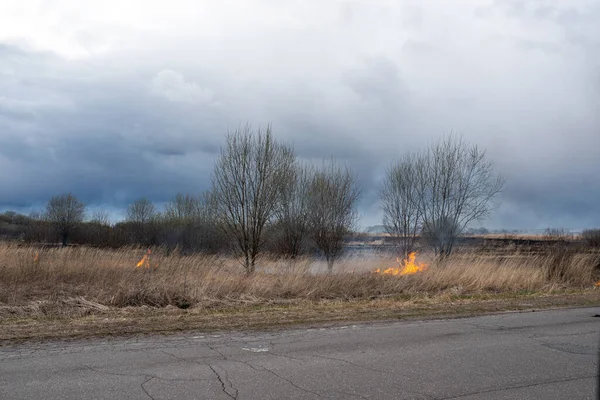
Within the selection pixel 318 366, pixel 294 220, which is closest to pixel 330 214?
pixel 294 220

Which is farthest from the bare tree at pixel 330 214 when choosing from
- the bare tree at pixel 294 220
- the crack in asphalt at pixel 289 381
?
the crack in asphalt at pixel 289 381

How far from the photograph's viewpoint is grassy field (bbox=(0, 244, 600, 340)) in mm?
11328

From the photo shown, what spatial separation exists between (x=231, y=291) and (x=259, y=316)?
3.30m

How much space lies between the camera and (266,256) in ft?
72.5

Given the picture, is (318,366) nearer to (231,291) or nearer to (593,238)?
(231,291)

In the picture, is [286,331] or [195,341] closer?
[195,341]

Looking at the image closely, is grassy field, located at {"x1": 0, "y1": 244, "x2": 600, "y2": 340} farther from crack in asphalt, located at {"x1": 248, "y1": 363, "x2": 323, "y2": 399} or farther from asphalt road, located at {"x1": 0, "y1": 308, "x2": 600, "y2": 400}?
crack in asphalt, located at {"x1": 248, "y1": 363, "x2": 323, "y2": 399}

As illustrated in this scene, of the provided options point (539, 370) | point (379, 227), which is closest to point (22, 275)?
point (539, 370)

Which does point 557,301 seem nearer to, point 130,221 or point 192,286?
point 192,286

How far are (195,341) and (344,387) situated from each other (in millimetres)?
3533

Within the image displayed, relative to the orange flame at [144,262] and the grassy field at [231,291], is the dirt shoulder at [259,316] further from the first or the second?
the orange flame at [144,262]

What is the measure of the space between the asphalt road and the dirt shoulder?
0.98m

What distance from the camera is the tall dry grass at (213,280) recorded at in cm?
1362

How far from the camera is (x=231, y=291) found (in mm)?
14914
